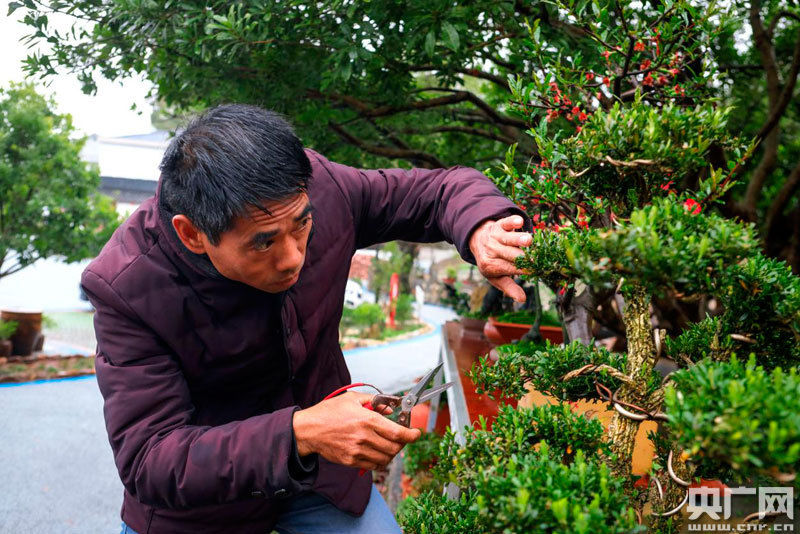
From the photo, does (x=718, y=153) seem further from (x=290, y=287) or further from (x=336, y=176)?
(x=290, y=287)

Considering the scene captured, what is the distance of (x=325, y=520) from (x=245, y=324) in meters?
0.79

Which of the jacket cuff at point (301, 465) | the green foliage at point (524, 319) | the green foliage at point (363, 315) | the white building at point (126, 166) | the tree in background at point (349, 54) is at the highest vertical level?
the tree in background at point (349, 54)

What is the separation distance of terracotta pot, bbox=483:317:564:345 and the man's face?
269 cm

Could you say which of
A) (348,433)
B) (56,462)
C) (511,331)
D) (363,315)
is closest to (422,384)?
(348,433)

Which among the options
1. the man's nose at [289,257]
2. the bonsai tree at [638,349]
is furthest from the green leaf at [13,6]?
the bonsai tree at [638,349]

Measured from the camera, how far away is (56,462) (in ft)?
18.4

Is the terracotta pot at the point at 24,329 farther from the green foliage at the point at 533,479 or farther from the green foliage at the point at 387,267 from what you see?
the green foliage at the point at 533,479

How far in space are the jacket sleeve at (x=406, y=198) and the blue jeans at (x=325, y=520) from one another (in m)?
0.95

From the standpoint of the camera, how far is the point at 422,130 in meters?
5.04

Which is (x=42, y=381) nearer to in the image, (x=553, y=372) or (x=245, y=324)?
(x=245, y=324)

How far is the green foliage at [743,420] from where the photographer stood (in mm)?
829

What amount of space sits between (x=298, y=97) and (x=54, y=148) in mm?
7200

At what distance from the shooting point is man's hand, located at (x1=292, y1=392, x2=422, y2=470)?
1.36 metres

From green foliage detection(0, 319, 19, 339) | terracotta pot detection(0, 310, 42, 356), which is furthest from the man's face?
terracotta pot detection(0, 310, 42, 356)
